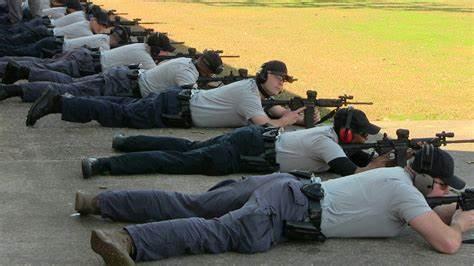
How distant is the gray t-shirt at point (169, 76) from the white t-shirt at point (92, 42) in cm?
253

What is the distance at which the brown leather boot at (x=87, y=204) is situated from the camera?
571 centimetres

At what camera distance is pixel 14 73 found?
10.8 m

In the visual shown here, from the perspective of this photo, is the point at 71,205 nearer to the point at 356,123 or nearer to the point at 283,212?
the point at 283,212

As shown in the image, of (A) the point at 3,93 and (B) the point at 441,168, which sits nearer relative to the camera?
(B) the point at 441,168

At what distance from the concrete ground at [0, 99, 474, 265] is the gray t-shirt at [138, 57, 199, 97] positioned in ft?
2.31

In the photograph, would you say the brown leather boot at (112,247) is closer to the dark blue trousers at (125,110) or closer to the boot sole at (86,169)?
the boot sole at (86,169)

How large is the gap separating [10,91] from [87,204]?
15.7ft

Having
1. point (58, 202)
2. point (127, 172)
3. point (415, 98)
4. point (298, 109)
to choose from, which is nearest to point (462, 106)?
point (415, 98)

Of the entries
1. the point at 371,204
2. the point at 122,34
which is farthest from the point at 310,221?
the point at 122,34

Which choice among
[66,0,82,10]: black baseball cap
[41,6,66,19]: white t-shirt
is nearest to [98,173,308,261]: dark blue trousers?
[66,0,82,10]: black baseball cap

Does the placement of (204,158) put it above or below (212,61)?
below

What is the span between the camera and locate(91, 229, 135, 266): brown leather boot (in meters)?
4.68

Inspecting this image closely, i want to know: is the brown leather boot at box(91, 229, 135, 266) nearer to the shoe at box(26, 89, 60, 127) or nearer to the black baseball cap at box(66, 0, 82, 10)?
the shoe at box(26, 89, 60, 127)

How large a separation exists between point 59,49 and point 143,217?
25.9 ft
